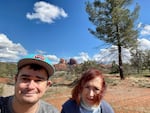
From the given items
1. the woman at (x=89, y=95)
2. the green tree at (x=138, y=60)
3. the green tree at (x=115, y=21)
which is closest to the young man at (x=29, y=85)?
the woman at (x=89, y=95)

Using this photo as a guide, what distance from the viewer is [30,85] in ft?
7.94

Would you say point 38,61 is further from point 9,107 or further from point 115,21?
point 115,21

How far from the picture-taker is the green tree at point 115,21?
87.5 ft

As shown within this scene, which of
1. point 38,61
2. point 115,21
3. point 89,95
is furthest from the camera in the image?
point 115,21

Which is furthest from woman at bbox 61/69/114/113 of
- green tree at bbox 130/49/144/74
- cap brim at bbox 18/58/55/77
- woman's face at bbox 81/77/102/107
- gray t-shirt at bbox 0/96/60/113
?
green tree at bbox 130/49/144/74

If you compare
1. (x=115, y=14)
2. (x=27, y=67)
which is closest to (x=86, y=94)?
(x=27, y=67)

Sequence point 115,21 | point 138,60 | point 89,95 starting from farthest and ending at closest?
1. point 138,60
2. point 115,21
3. point 89,95

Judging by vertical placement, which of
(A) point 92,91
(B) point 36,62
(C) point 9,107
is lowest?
(C) point 9,107

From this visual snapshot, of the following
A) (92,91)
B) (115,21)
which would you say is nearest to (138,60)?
(115,21)

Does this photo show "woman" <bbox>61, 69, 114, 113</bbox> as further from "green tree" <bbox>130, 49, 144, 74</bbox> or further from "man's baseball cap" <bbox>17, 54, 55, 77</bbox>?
"green tree" <bbox>130, 49, 144, 74</bbox>

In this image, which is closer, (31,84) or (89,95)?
(31,84)

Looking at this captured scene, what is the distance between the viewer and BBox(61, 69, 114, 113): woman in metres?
3.90

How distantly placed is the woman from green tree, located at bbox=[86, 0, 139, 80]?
22.9 metres

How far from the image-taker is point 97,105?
3922mm
